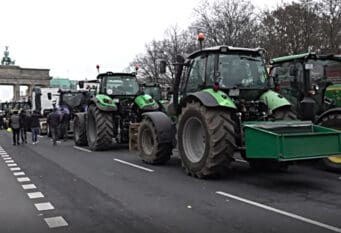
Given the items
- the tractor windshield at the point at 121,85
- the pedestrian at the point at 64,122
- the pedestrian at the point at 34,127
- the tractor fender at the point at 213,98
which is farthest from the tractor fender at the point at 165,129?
the pedestrian at the point at 64,122

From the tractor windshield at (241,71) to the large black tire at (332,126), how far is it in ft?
5.41

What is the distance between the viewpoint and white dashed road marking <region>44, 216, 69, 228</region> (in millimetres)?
6289

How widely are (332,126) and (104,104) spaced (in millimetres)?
7945

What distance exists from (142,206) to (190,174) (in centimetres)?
279

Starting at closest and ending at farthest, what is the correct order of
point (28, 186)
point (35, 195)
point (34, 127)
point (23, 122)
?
point (35, 195)
point (28, 186)
point (34, 127)
point (23, 122)

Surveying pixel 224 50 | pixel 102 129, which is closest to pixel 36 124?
pixel 102 129

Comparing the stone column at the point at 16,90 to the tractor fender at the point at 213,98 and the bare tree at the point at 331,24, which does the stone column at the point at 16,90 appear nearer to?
the bare tree at the point at 331,24

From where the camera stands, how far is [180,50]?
48781 millimetres

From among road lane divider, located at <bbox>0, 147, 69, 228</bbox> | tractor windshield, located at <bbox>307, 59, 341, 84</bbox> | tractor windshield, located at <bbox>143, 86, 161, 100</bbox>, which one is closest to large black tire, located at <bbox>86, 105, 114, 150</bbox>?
road lane divider, located at <bbox>0, 147, 69, 228</bbox>

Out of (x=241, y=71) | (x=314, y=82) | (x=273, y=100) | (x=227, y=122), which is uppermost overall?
(x=241, y=71)

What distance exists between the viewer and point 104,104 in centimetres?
1568

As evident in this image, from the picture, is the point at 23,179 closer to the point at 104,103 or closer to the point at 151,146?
the point at 151,146

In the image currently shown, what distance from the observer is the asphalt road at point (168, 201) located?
20.2ft

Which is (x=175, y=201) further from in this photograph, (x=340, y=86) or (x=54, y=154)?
(x=54, y=154)
